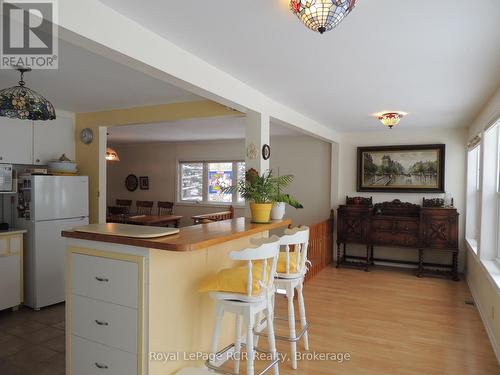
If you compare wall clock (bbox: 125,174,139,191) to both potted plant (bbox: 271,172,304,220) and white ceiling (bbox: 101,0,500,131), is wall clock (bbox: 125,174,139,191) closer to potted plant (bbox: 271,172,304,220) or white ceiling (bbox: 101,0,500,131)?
white ceiling (bbox: 101,0,500,131)

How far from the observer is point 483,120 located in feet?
13.4

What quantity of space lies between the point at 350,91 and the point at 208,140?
4.89 metres

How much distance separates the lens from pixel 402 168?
237 inches

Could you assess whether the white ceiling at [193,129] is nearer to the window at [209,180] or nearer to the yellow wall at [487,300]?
the window at [209,180]

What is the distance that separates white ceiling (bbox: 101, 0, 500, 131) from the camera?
1879 mm

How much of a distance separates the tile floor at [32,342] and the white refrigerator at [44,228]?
206mm

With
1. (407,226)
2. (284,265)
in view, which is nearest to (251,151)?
(284,265)

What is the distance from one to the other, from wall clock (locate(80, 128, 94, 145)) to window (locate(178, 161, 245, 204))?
3543 mm

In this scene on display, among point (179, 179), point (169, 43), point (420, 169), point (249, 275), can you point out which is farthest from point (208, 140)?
point (249, 275)

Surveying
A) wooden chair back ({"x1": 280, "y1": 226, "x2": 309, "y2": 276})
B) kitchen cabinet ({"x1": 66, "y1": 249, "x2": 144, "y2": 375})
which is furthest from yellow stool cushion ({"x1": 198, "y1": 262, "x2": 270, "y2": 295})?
kitchen cabinet ({"x1": 66, "y1": 249, "x2": 144, "y2": 375})

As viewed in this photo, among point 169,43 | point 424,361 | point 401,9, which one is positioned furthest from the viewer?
point 424,361

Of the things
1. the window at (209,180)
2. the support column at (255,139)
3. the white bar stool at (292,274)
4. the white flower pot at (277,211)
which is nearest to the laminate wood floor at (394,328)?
the white bar stool at (292,274)

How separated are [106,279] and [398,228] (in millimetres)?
4788

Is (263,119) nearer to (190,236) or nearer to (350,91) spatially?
(350,91)
